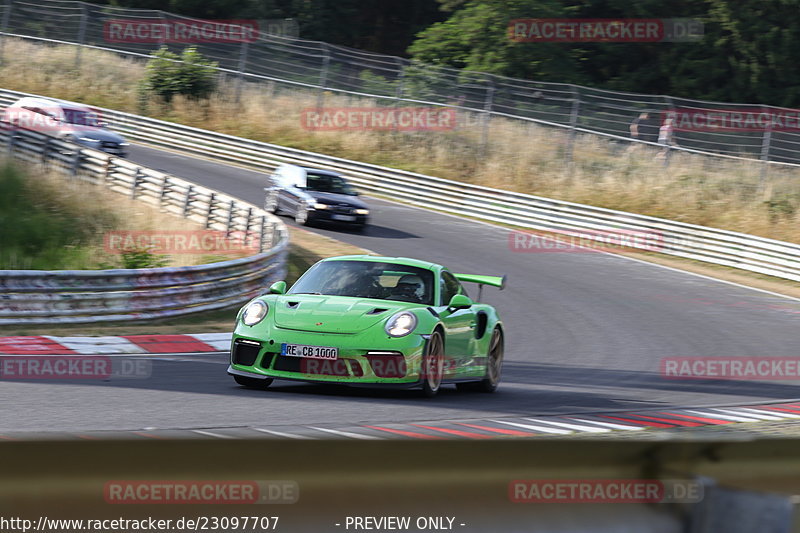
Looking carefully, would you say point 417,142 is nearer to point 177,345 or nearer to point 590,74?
point 590,74

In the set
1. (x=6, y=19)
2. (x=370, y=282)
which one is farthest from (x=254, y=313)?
(x=6, y=19)

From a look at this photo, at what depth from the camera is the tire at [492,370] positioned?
10394mm

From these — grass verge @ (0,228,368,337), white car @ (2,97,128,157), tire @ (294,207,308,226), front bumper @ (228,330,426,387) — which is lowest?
grass verge @ (0,228,368,337)

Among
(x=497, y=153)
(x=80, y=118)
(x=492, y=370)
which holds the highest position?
(x=497, y=153)

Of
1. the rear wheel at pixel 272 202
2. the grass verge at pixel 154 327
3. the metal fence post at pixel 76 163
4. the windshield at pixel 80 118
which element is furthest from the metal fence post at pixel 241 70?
the grass verge at pixel 154 327

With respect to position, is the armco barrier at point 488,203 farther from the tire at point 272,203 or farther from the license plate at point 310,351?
the license plate at point 310,351

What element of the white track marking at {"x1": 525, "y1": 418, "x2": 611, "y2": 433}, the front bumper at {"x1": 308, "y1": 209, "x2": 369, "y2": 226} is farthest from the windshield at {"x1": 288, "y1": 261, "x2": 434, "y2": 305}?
the front bumper at {"x1": 308, "y1": 209, "x2": 369, "y2": 226}

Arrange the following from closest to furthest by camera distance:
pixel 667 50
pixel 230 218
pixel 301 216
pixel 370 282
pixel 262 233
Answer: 1. pixel 370 282
2. pixel 262 233
3. pixel 230 218
4. pixel 301 216
5. pixel 667 50

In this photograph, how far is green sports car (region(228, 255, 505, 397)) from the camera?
28.2 ft

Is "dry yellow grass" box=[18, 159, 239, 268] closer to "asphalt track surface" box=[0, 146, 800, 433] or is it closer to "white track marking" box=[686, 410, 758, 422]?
"asphalt track surface" box=[0, 146, 800, 433]

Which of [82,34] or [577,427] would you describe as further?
[82,34]

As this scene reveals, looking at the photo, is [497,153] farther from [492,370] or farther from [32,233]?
[492,370]

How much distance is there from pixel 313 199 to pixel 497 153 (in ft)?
30.3

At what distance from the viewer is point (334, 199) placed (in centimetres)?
2556
